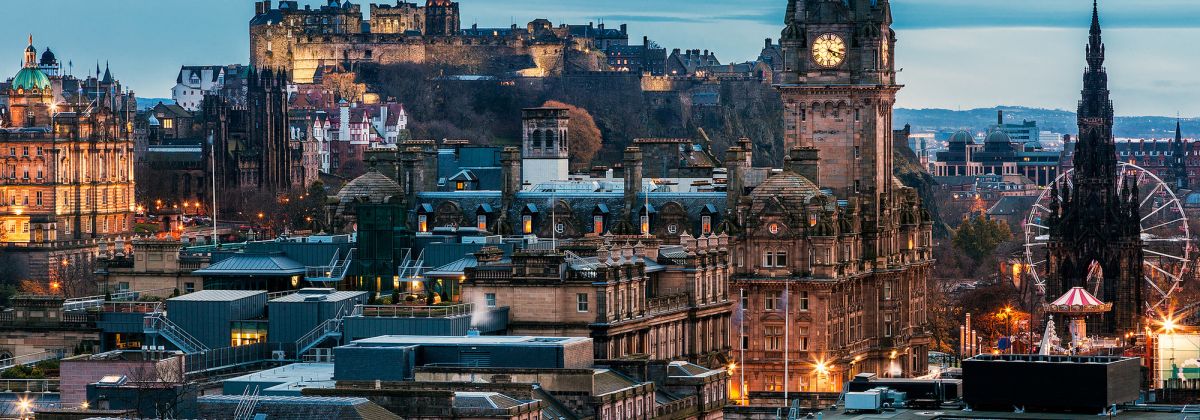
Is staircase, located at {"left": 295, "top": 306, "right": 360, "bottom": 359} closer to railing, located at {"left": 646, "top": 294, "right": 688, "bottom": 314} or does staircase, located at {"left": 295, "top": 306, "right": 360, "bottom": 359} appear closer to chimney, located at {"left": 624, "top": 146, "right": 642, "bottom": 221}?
railing, located at {"left": 646, "top": 294, "right": 688, "bottom": 314}

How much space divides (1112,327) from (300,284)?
51.3 meters

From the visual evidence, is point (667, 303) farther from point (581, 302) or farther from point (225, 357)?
point (225, 357)

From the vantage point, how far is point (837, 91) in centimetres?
17162

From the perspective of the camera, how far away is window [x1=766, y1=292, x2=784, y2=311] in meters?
160

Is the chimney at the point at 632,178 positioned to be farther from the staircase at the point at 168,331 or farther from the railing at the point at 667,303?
the staircase at the point at 168,331

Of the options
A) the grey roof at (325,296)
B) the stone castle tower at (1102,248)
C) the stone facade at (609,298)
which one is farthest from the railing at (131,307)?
the stone castle tower at (1102,248)

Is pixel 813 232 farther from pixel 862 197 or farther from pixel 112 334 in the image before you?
pixel 112 334

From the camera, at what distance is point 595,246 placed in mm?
139125

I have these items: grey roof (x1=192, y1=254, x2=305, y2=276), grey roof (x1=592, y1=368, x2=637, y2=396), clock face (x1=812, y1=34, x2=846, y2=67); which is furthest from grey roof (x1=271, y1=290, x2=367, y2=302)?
clock face (x1=812, y1=34, x2=846, y2=67)

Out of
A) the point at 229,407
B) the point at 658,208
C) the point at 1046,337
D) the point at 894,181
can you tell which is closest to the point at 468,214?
the point at 658,208

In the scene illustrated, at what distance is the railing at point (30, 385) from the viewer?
11206 centimetres

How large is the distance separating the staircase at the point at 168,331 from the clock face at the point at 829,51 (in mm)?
52784

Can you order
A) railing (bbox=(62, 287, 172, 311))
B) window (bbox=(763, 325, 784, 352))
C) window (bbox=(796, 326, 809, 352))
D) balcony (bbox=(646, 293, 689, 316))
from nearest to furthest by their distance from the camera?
railing (bbox=(62, 287, 172, 311)), balcony (bbox=(646, 293, 689, 316)), window (bbox=(763, 325, 784, 352)), window (bbox=(796, 326, 809, 352))

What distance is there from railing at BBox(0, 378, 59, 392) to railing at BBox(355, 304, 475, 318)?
1366cm
